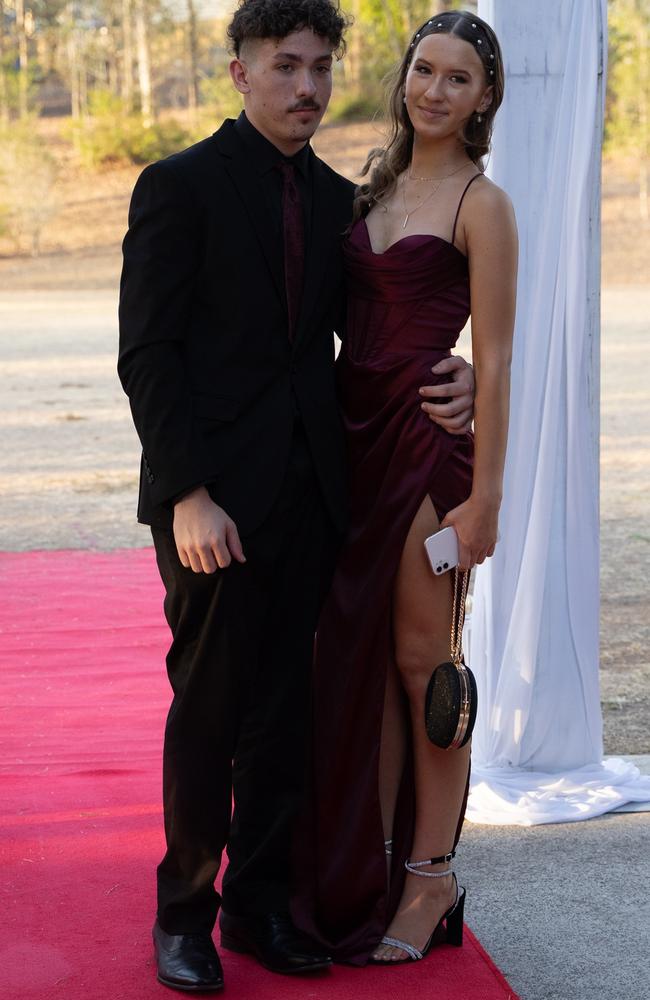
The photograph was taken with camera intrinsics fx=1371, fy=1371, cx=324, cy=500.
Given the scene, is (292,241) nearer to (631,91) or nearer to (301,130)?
(301,130)

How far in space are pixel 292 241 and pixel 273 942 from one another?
1.41 metres

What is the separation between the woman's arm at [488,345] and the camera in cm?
264

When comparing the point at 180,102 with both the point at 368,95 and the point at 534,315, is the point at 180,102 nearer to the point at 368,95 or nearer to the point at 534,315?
the point at 368,95

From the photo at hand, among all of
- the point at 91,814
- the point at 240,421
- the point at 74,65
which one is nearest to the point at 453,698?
the point at 240,421

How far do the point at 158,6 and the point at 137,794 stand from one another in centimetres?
5107

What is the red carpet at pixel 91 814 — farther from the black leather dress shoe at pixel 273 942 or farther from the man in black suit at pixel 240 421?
the man in black suit at pixel 240 421

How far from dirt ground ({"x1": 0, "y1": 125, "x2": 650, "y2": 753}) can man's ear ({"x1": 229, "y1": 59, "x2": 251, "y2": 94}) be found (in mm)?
2613

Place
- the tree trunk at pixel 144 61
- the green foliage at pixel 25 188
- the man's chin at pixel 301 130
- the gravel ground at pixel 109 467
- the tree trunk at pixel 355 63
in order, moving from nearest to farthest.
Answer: the man's chin at pixel 301 130, the gravel ground at pixel 109 467, the green foliage at pixel 25 188, the tree trunk at pixel 144 61, the tree trunk at pixel 355 63

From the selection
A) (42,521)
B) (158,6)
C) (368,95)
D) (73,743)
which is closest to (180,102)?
(158,6)

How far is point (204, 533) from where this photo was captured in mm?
2506

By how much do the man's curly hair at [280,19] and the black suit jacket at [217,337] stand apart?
190mm

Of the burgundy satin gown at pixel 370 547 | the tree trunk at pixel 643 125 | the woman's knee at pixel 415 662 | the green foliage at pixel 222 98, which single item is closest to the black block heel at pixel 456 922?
the burgundy satin gown at pixel 370 547

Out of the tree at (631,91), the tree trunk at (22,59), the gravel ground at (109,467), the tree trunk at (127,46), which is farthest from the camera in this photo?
the tree trunk at (127,46)

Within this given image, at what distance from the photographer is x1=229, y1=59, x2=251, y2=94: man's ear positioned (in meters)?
2.60
